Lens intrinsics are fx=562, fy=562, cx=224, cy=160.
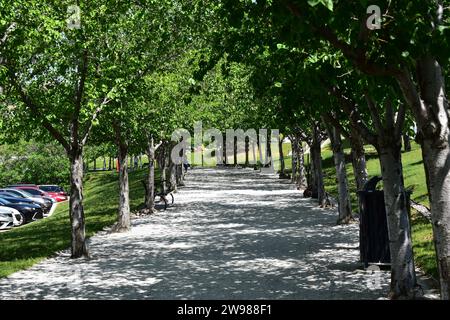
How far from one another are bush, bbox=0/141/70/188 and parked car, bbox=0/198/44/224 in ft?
83.8

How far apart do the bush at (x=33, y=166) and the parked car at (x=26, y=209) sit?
2555 cm

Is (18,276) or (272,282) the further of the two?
(18,276)

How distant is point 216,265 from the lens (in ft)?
40.5

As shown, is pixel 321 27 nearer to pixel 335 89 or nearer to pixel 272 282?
pixel 335 89

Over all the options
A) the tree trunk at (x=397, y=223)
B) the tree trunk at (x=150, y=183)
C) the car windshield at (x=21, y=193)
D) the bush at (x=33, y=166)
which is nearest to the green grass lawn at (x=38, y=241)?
the tree trunk at (x=150, y=183)

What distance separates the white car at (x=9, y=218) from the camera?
25.1m

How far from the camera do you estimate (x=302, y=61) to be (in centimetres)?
938

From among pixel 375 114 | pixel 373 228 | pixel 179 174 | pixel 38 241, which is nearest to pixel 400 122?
pixel 375 114

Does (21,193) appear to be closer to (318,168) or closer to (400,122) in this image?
(318,168)

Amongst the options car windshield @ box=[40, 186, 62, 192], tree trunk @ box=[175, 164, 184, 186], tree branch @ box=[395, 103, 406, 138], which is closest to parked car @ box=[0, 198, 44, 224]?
car windshield @ box=[40, 186, 62, 192]

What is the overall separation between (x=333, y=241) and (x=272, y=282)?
16.5 ft

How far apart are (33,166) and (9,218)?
3077 centimetres

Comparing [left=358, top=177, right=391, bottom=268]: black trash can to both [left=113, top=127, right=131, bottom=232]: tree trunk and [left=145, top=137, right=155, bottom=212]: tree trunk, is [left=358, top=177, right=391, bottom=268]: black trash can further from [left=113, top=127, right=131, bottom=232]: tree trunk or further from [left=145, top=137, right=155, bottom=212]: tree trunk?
[left=145, top=137, right=155, bottom=212]: tree trunk
